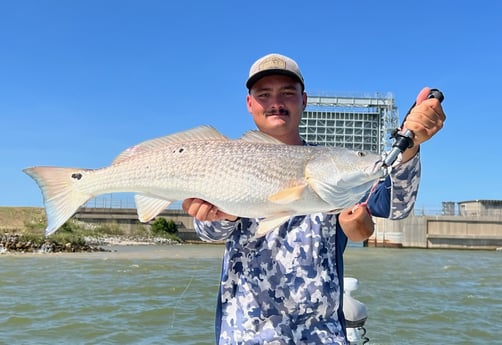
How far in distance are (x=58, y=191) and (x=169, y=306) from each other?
1010 centimetres

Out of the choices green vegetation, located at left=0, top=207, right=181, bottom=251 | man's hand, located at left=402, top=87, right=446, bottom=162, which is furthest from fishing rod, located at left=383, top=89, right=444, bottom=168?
green vegetation, located at left=0, top=207, right=181, bottom=251

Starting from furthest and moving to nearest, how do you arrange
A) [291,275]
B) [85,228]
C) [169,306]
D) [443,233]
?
1. [443,233]
2. [85,228]
3. [169,306]
4. [291,275]

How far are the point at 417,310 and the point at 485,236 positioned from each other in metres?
40.8

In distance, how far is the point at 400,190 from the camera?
300 cm

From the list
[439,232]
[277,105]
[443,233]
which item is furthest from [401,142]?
[439,232]

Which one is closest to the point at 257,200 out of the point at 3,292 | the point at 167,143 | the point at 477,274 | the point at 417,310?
the point at 167,143

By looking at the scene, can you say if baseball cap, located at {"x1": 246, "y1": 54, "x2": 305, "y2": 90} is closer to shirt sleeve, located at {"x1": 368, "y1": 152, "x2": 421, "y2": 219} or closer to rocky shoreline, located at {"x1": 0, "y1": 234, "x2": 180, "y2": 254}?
shirt sleeve, located at {"x1": 368, "y1": 152, "x2": 421, "y2": 219}

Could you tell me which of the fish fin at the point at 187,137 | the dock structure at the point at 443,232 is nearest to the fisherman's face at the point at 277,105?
the fish fin at the point at 187,137

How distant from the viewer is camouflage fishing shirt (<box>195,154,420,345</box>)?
3.08m

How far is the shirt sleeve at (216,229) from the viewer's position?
3.27 metres

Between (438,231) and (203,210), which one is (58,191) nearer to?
(203,210)

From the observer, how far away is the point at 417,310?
42.0 ft

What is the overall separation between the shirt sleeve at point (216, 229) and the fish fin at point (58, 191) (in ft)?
2.53

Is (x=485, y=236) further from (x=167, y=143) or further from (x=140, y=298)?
(x=167, y=143)
